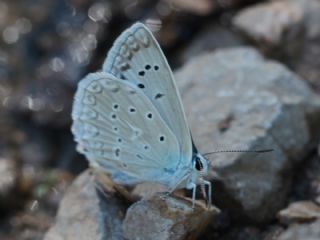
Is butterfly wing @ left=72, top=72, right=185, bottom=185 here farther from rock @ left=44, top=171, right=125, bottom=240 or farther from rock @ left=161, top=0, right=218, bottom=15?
rock @ left=161, top=0, right=218, bottom=15

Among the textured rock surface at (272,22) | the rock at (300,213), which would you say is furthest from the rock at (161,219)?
the textured rock surface at (272,22)

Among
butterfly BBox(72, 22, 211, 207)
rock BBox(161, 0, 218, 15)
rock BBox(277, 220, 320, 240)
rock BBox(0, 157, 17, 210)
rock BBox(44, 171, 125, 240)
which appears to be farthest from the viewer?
rock BBox(161, 0, 218, 15)

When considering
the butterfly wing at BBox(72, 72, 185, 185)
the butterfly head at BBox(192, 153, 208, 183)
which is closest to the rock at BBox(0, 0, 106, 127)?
the butterfly wing at BBox(72, 72, 185, 185)

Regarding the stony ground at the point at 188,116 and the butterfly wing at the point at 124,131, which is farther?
the stony ground at the point at 188,116

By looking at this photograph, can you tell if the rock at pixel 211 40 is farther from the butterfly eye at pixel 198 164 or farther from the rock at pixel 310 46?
the butterfly eye at pixel 198 164

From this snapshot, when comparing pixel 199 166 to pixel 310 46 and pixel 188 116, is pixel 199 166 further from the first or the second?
pixel 310 46

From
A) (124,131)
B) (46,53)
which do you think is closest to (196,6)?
(46,53)

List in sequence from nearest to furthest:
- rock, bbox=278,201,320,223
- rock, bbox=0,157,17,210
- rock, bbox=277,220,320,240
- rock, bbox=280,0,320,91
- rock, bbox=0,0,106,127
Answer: rock, bbox=277,220,320,240, rock, bbox=278,201,320,223, rock, bbox=0,157,17,210, rock, bbox=280,0,320,91, rock, bbox=0,0,106,127
